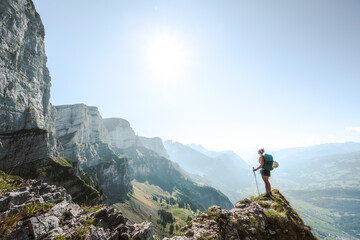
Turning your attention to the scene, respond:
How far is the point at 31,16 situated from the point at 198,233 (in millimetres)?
153083

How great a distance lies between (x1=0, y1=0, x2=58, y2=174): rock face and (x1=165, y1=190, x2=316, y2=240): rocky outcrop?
313 ft

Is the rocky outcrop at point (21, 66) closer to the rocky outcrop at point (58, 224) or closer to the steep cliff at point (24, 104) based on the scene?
the steep cliff at point (24, 104)

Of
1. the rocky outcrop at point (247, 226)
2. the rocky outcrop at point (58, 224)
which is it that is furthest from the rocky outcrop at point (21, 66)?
the rocky outcrop at point (247, 226)

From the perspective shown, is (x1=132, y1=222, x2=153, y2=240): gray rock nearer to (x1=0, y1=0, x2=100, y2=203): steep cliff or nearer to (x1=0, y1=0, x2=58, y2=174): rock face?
(x1=0, y1=0, x2=100, y2=203): steep cliff

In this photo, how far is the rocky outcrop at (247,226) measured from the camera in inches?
288

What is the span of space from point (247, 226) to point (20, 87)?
120159 millimetres

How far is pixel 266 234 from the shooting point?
7699 mm

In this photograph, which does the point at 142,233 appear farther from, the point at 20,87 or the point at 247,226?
the point at 20,87

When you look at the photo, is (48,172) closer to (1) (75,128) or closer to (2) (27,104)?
(2) (27,104)

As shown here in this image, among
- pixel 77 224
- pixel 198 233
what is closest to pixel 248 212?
pixel 198 233

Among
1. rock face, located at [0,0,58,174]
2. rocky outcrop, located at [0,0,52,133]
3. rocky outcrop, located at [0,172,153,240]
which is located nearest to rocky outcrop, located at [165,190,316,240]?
rocky outcrop, located at [0,172,153,240]

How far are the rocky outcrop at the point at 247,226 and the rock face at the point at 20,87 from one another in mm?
95364

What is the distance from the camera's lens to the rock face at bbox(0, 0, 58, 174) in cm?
6772

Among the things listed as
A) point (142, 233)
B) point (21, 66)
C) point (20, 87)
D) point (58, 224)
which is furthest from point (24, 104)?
point (142, 233)
